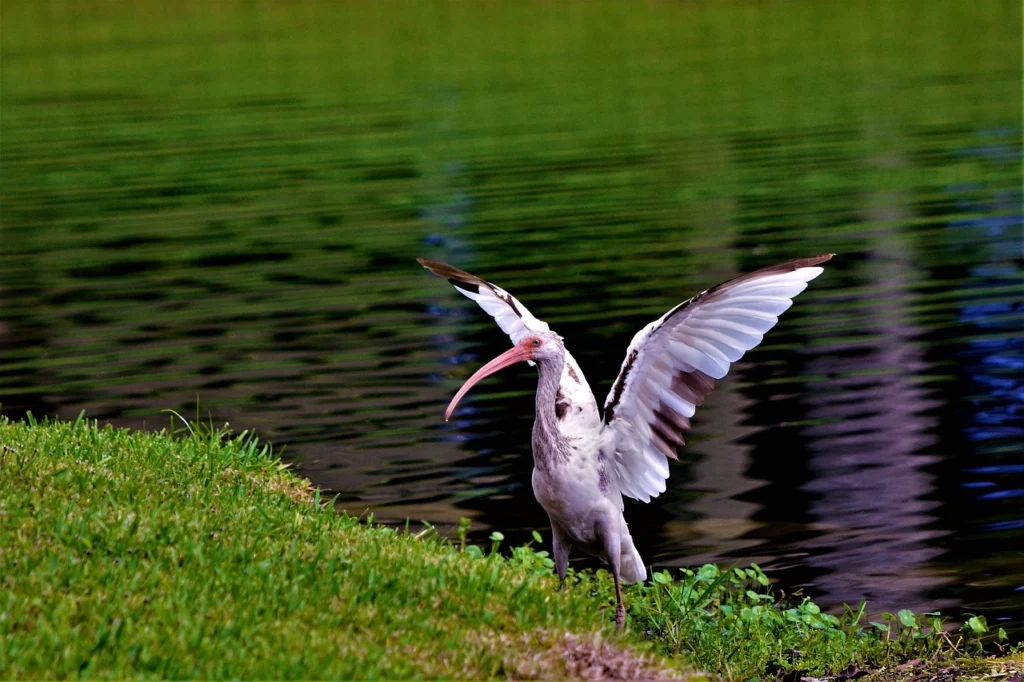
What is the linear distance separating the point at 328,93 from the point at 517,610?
39940 millimetres

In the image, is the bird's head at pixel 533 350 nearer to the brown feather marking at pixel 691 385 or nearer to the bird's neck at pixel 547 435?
the bird's neck at pixel 547 435

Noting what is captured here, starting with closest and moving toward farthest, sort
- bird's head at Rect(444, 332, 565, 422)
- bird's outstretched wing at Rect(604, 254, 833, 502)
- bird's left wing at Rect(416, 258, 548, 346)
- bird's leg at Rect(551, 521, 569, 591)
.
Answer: bird's outstretched wing at Rect(604, 254, 833, 502), bird's head at Rect(444, 332, 565, 422), bird's leg at Rect(551, 521, 569, 591), bird's left wing at Rect(416, 258, 548, 346)

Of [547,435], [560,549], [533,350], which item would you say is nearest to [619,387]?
[547,435]

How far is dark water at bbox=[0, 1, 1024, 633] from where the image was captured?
13.7 metres

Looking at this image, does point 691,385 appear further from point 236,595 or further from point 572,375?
point 236,595

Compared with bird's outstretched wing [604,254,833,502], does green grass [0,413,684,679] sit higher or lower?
lower

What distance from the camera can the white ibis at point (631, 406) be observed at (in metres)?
8.80

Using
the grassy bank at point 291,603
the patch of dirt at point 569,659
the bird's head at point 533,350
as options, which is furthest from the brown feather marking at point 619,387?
the patch of dirt at point 569,659

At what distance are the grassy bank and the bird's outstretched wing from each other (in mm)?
904

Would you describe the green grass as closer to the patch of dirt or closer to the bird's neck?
the patch of dirt

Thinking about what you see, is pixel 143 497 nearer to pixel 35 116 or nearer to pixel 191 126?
pixel 191 126

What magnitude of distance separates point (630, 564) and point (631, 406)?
112 cm

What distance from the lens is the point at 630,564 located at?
973cm

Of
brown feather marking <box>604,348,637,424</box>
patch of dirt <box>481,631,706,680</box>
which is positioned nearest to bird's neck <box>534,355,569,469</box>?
brown feather marking <box>604,348,637,424</box>
